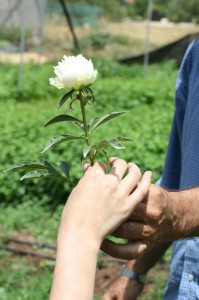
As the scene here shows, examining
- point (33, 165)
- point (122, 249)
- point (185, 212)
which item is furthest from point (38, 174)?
point (185, 212)

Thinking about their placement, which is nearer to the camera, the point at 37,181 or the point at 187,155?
the point at 187,155

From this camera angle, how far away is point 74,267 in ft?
4.07

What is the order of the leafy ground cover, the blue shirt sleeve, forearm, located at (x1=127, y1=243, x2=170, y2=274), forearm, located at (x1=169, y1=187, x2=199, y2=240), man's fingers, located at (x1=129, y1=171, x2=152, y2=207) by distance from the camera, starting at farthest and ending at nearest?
1. the leafy ground cover
2. forearm, located at (x1=127, y1=243, x2=170, y2=274)
3. the blue shirt sleeve
4. forearm, located at (x1=169, y1=187, x2=199, y2=240)
5. man's fingers, located at (x1=129, y1=171, x2=152, y2=207)

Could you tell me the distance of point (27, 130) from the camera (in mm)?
6031

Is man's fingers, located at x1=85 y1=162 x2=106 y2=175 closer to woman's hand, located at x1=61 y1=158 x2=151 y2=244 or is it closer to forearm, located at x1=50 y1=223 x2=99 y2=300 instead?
woman's hand, located at x1=61 y1=158 x2=151 y2=244

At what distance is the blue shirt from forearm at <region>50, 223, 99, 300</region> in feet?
2.33

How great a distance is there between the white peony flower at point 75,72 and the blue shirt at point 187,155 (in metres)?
0.72

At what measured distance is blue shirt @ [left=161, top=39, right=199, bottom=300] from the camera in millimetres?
1940

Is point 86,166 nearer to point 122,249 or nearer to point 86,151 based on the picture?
point 86,151

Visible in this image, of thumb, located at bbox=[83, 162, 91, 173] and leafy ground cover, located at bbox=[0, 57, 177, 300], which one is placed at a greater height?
thumb, located at bbox=[83, 162, 91, 173]

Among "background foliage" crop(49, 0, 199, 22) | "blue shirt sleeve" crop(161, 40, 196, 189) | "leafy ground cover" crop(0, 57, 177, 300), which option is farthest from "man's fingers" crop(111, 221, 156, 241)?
"background foliage" crop(49, 0, 199, 22)

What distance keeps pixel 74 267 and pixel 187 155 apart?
0.81m

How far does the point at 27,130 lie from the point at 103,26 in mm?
17301

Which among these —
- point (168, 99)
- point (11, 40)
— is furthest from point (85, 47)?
point (168, 99)
